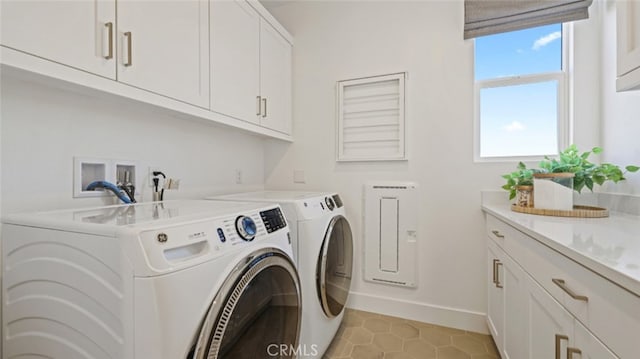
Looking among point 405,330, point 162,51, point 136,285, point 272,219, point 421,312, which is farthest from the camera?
point 421,312

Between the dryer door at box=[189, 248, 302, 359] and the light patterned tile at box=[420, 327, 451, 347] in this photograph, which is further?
the light patterned tile at box=[420, 327, 451, 347]

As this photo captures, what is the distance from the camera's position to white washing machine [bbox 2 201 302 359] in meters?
0.64

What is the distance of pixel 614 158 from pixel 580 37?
2.56 feet

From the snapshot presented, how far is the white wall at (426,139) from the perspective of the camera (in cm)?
190

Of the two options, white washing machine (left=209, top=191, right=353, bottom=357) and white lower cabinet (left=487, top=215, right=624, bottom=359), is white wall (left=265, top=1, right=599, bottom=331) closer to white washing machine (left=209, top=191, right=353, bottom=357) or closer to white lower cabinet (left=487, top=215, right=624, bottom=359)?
white lower cabinet (left=487, top=215, right=624, bottom=359)

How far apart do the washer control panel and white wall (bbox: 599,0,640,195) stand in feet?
5.63

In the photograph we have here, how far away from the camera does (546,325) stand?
91 cm

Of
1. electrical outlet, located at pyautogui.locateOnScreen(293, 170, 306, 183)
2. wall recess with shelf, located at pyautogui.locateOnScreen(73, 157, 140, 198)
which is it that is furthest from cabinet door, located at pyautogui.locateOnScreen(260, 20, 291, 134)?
wall recess with shelf, located at pyautogui.locateOnScreen(73, 157, 140, 198)

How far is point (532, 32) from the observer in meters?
1.88

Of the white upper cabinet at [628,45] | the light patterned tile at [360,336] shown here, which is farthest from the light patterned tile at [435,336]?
the white upper cabinet at [628,45]

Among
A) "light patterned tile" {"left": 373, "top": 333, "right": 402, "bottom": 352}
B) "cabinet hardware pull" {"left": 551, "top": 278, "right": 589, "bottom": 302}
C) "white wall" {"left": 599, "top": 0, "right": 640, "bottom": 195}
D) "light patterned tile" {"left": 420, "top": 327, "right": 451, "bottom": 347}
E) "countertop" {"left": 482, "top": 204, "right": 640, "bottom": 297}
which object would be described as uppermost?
"white wall" {"left": 599, "top": 0, "right": 640, "bottom": 195}

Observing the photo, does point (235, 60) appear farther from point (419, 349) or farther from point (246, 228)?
point (419, 349)

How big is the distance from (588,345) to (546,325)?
0.84ft

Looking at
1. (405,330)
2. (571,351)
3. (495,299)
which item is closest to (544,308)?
(571,351)
